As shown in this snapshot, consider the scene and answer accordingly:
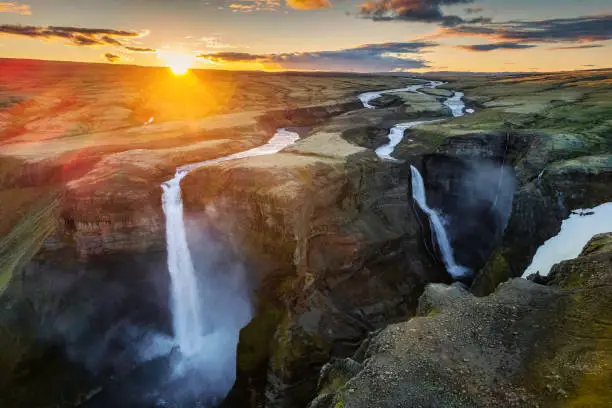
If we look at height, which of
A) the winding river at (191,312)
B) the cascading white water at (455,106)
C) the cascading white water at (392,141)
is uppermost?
the cascading white water at (455,106)

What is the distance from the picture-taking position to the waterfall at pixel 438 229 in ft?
149

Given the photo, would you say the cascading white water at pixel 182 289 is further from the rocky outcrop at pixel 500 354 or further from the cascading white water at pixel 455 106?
the cascading white water at pixel 455 106

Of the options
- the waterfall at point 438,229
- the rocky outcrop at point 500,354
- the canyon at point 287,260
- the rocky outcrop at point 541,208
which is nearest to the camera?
the rocky outcrop at point 500,354

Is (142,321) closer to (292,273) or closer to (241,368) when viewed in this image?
(241,368)

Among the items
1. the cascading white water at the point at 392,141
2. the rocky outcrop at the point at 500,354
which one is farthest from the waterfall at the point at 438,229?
the rocky outcrop at the point at 500,354

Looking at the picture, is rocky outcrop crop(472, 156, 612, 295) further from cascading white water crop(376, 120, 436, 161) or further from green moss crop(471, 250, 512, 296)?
cascading white water crop(376, 120, 436, 161)

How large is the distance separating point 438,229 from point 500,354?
29862 mm

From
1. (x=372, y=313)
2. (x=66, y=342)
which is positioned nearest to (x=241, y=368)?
(x=372, y=313)

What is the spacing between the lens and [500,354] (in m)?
19.2

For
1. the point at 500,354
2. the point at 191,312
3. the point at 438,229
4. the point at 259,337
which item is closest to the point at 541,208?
the point at 438,229

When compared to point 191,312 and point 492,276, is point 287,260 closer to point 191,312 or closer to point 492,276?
point 191,312

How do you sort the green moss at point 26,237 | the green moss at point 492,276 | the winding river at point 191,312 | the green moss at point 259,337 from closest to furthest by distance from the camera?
the green moss at point 259,337, the green moss at point 492,276, the winding river at point 191,312, the green moss at point 26,237

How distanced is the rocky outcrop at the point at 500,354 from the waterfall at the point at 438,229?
68.4 feet

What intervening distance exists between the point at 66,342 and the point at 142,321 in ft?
20.0
